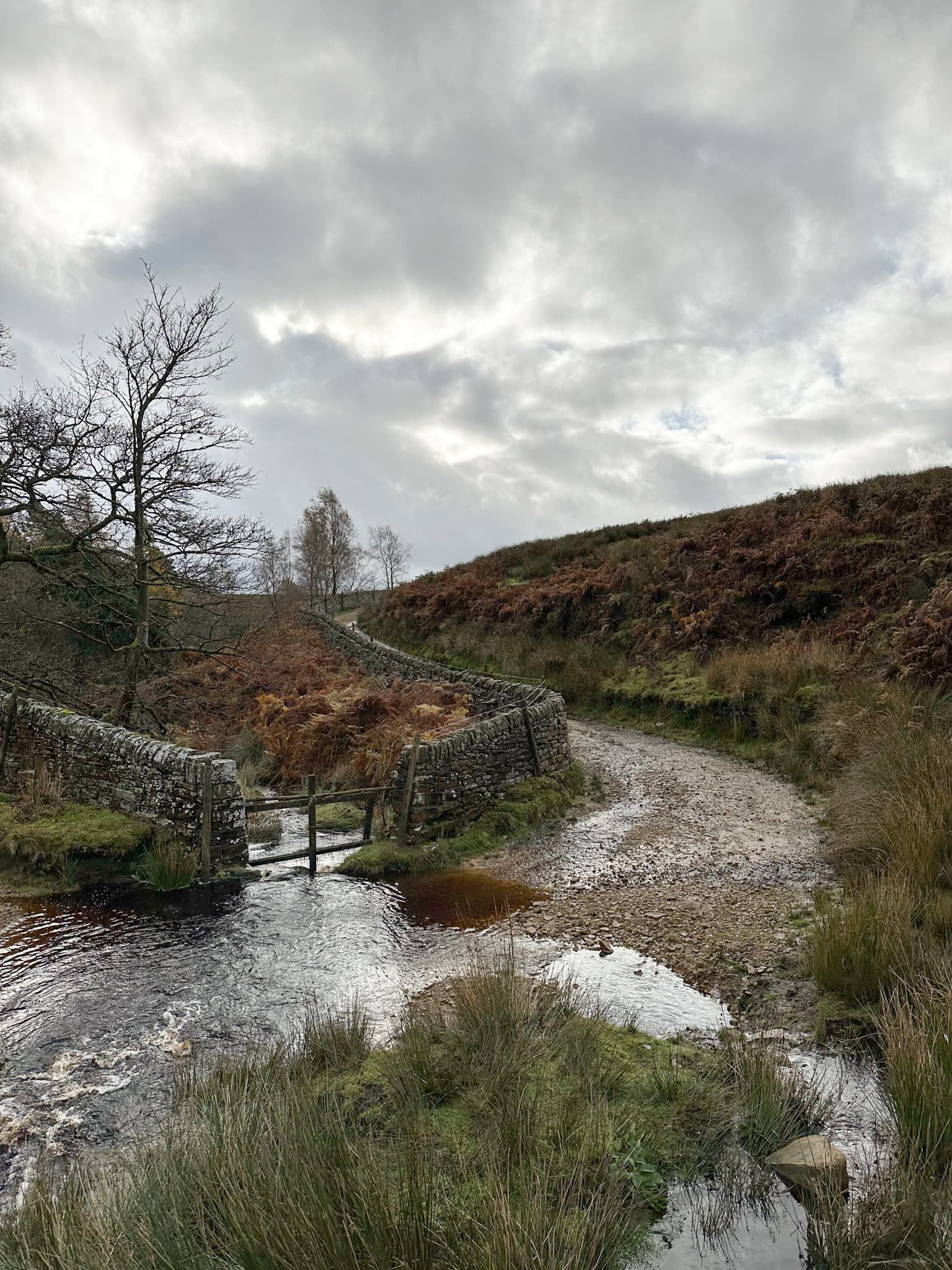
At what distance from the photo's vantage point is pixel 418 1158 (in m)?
3.07

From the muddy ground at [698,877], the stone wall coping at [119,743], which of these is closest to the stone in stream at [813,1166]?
the muddy ground at [698,877]

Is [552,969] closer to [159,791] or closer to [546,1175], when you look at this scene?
[546,1175]

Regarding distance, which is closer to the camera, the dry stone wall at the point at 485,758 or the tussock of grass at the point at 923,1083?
the tussock of grass at the point at 923,1083

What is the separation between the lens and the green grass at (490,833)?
8914 mm

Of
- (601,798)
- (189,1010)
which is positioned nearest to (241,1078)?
(189,1010)

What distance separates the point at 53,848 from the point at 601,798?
7.77m

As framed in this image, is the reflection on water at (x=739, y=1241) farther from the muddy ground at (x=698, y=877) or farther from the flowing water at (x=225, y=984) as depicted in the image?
the muddy ground at (x=698, y=877)

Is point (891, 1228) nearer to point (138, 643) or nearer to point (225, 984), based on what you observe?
point (225, 984)

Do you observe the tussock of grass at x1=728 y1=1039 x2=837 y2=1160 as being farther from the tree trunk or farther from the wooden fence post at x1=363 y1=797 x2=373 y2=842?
the tree trunk

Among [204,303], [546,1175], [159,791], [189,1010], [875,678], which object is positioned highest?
[204,303]

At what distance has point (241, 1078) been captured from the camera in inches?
160

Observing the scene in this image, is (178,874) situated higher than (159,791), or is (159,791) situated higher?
(159,791)

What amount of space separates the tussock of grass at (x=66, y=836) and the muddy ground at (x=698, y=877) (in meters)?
4.53

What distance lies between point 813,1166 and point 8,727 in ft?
40.1
